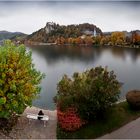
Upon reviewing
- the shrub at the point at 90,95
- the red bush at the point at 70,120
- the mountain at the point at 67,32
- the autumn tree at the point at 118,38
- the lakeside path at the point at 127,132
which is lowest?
the lakeside path at the point at 127,132

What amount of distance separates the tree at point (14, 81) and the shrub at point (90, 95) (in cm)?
320

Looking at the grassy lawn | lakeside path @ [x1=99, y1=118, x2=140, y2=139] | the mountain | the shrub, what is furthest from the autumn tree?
lakeside path @ [x1=99, y1=118, x2=140, y2=139]

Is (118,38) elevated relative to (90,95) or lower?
elevated

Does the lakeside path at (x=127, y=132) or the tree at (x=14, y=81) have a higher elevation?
the tree at (x=14, y=81)

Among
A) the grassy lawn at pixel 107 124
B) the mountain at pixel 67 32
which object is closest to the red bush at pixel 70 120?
the grassy lawn at pixel 107 124

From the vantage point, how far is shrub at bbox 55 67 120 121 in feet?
90.6

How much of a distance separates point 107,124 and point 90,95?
308cm

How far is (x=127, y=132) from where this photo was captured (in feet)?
89.9

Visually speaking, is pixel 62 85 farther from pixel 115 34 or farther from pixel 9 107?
pixel 115 34

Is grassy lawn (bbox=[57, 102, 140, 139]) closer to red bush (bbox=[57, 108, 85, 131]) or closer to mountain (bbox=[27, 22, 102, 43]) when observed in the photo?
red bush (bbox=[57, 108, 85, 131])

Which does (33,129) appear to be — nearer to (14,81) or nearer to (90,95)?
(14,81)

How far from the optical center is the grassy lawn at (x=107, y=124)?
88.2 ft

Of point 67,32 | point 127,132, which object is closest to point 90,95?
point 127,132

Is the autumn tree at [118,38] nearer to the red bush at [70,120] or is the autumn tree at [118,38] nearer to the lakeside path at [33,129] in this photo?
the lakeside path at [33,129]
